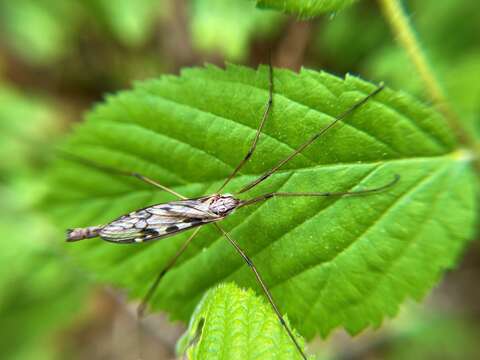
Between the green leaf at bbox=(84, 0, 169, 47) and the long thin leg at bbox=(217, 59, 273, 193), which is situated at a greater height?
the green leaf at bbox=(84, 0, 169, 47)

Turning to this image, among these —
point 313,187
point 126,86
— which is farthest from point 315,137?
point 126,86

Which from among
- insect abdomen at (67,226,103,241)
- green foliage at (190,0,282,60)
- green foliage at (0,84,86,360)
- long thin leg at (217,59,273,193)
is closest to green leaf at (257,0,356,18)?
long thin leg at (217,59,273,193)

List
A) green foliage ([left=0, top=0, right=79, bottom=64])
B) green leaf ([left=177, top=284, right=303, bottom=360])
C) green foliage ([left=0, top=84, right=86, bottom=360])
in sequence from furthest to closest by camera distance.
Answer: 1. green foliage ([left=0, top=0, right=79, bottom=64])
2. green foliage ([left=0, top=84, right=86, bottom=360])
3. green leaf ([left=177, top=284, right=303, bottom=360])

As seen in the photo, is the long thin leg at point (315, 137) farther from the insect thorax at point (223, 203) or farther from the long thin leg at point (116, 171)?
the long thin leg at point (116, 171)

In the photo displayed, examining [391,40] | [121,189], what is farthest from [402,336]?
[121,189]

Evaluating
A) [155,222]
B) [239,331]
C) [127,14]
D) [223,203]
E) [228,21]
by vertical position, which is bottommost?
[239,331]

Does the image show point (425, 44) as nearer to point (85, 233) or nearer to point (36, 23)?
point (85, 233)

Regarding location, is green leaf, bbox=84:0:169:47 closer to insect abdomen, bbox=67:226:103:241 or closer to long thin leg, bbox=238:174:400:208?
insect abdomen, bbox=67:226:103:241

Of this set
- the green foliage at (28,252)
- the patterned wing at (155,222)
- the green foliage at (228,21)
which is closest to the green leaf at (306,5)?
the patterned wing at (155,222)
